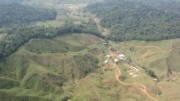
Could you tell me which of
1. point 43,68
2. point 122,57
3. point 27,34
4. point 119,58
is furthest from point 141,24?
point 43,68

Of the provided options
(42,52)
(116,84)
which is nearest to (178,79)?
(116,84)

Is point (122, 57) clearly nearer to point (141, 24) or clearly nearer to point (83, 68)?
point (83, 68)

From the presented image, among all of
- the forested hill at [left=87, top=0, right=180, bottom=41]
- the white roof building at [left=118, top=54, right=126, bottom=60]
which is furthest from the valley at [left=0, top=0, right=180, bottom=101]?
the forested hill at [left=87, top=0, right=180, bottom=41]

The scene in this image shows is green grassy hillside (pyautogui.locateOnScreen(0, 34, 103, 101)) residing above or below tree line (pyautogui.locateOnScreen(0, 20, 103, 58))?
below

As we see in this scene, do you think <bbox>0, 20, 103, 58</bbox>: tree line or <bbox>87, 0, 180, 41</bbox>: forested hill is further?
<bbox>87, 0, 180, 41</bbox>: forested hill

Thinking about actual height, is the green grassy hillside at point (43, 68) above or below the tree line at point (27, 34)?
below

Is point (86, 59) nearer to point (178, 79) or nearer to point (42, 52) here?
point (42, 52)

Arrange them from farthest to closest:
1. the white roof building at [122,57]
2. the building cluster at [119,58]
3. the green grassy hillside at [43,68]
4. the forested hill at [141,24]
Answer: the forested hill at [141,24]
the white roof building at [122,57]
the building cluster at [119,58]
the green grassy hillside at [43,68]

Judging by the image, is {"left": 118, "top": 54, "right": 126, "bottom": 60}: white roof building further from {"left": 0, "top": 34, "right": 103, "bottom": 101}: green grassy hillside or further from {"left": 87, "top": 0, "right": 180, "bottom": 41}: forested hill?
{"left": 87, "top": 0, "right": 180, "bottom": 41}: forested hill

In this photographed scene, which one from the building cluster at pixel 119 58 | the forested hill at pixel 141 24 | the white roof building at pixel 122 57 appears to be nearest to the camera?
the building cluster at pixel 119 58

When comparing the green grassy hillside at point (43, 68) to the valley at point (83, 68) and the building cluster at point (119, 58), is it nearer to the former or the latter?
the valley at point (83, 68)

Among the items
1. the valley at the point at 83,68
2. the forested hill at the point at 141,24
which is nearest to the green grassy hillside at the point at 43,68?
the valley at the point at 83,68
